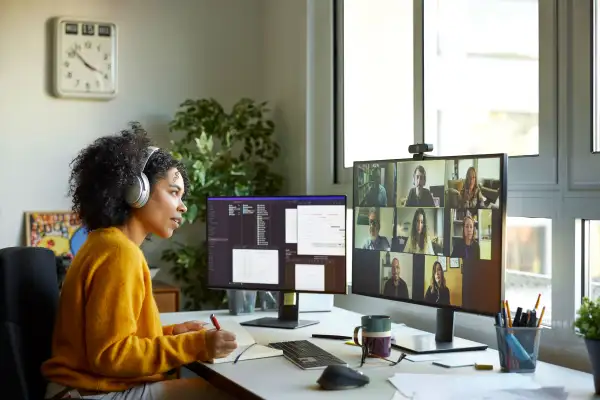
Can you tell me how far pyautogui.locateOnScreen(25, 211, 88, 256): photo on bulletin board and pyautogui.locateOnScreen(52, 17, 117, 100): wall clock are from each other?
1.81 feet

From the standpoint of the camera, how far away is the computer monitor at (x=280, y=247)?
2.48m

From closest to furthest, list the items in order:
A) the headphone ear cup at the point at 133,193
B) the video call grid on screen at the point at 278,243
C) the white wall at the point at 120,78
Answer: the headphone ear cup at the point at 133,193, the video call grid on screen at the point at 278,243, the white wall at the point at 120,78

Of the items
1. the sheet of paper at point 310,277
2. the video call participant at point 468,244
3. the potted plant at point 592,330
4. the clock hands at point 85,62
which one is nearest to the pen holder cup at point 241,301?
the sheet of paper at point 310,277

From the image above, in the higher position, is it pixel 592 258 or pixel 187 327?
pixel 592 258

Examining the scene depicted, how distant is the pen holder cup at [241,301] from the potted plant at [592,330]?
1.30 meters

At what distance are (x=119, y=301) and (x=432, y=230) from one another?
852 mm

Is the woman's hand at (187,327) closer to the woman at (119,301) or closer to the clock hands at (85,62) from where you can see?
the woman at (119,301)

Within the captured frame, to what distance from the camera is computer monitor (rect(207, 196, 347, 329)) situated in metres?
2.48

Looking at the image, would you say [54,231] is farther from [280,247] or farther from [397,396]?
[397,396]

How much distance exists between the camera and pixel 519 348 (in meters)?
1.84

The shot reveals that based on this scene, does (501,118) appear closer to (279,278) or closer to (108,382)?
(279,278)

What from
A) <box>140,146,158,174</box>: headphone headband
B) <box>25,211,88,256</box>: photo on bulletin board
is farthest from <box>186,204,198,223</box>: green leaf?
<box>140,146,158,174</box>: headphone headband

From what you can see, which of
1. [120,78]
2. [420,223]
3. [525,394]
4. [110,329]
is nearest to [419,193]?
[420,223]

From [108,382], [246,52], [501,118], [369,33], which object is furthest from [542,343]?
[246,52]
